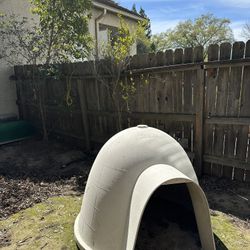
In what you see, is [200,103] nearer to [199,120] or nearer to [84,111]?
[199,120]

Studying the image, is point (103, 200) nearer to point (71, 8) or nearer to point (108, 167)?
point (108, 167)

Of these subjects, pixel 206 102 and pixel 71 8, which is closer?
pixel 206 102

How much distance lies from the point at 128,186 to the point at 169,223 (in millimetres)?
1175

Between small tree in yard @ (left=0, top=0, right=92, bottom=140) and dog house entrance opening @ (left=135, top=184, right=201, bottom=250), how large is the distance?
4389mm

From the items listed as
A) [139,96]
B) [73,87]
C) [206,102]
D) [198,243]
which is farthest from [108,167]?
[73,87]

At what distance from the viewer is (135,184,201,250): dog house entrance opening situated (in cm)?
282

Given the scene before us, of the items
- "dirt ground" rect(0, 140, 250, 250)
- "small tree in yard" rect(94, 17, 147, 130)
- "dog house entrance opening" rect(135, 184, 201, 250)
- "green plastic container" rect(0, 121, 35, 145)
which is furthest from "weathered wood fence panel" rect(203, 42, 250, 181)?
"green plastic container" rect(0, 121, 35, 145)

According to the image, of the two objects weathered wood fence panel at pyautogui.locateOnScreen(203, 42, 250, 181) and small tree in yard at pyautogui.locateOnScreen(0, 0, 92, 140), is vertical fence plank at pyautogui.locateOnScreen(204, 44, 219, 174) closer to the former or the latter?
weathered wood fence panel at pyautogui.locateOnScreen(203, 42, 250, 181)

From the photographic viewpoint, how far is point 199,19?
106 ft

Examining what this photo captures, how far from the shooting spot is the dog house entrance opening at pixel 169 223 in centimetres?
282

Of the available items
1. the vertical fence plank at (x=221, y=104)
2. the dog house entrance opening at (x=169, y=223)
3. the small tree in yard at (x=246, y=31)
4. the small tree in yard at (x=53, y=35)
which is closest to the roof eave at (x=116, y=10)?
the small tree in yard at (x=53, y=35)

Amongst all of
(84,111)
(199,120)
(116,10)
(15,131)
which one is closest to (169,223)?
(199,120)

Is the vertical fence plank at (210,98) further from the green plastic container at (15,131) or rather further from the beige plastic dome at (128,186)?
the green plastic container at (15,131)

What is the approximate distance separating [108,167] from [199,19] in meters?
34.5
